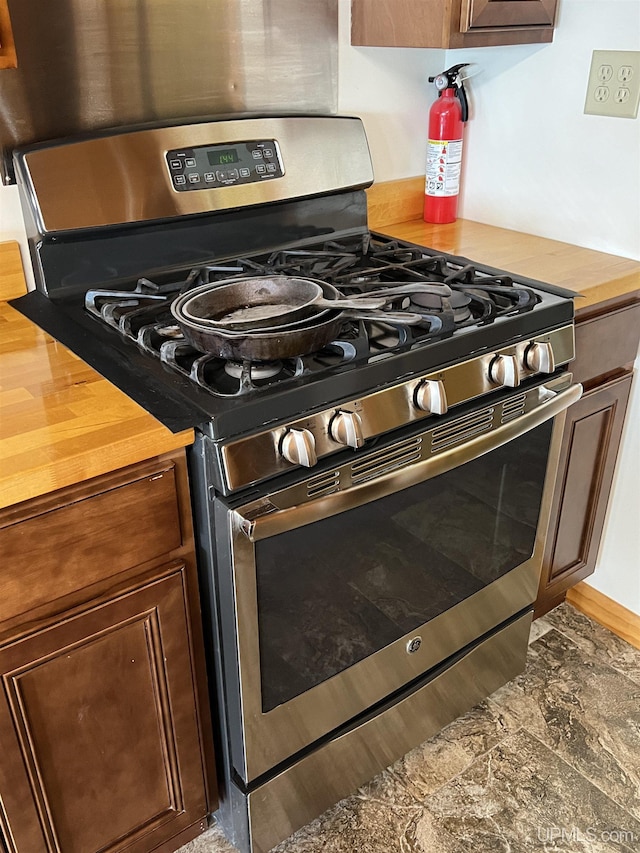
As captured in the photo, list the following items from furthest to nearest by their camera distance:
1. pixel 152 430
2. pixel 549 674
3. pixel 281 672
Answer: pixel 549 674 → pixel 281 672 → pixel 152 430

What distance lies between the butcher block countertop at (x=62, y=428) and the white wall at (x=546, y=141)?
966 mm

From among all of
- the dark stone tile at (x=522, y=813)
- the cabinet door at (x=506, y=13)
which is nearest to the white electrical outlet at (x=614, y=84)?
the cabinet door at (x=506, y=13)

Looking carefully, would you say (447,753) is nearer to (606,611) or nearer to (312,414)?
(606,611)

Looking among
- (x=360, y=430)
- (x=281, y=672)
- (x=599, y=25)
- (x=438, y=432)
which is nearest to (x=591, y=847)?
(x=281, y=672)

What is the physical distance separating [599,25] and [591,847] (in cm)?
158

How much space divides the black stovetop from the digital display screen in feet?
0.59

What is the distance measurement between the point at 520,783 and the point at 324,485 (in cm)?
84

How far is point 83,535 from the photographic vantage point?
95cm

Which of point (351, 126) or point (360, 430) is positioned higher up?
point (351, 126)

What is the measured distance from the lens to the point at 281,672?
117 cm

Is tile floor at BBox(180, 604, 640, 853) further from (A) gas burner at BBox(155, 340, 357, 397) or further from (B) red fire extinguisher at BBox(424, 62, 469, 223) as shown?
(B) red fire extinguisher at BBox(424, 62, 469, 223)

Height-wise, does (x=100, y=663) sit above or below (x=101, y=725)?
above

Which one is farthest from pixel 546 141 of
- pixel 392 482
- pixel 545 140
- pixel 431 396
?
pixel 392 482

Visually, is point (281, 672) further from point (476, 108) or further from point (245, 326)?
point (476, 108)
